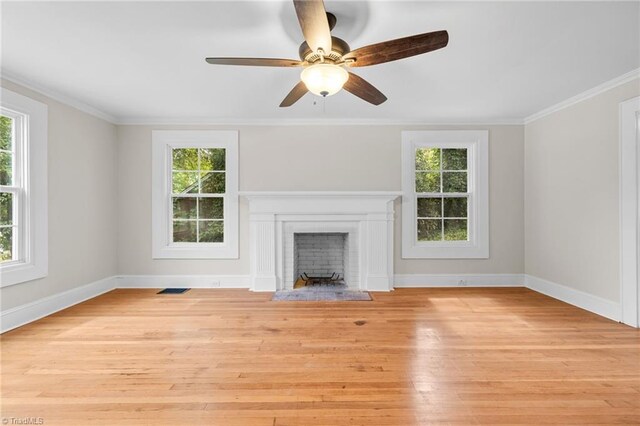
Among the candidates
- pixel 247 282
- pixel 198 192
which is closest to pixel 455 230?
pixel 247 282

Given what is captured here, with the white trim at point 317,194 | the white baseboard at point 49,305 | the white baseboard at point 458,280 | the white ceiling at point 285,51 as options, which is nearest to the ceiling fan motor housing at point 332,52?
the white ceiling at point 285,51

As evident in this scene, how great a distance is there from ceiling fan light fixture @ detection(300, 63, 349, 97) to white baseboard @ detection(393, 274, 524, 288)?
3.03 m

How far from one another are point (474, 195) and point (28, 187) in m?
5.19

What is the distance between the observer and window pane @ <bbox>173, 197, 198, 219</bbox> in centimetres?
432

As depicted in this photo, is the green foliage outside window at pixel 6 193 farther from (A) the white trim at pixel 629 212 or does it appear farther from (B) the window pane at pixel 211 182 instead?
(A) the white trim at pixel 629 212

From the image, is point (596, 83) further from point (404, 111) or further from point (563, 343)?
point (563, 343)

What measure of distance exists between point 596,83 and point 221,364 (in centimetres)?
426

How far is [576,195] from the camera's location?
11.2 feet

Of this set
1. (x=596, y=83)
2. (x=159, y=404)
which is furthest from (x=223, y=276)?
(x=596, y=83)

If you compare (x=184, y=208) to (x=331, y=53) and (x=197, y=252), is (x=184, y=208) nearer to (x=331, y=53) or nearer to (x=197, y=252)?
(x=197, y=252)

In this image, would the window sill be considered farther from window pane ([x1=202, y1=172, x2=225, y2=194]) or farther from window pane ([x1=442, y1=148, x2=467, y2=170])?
window pane ([x1=442, y1=148, x2=467, y2=170])

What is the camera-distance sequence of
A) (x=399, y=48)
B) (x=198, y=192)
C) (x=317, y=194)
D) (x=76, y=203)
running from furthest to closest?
(x=198, y=192) → (x=317, y=194) → (x=76, y=203) → (x=399, y=48)

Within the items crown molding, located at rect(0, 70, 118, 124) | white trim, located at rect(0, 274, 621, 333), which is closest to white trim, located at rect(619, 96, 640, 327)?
white trim, located at rect(0, 274, 621, 333)

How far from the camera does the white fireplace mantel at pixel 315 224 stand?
4.10m
